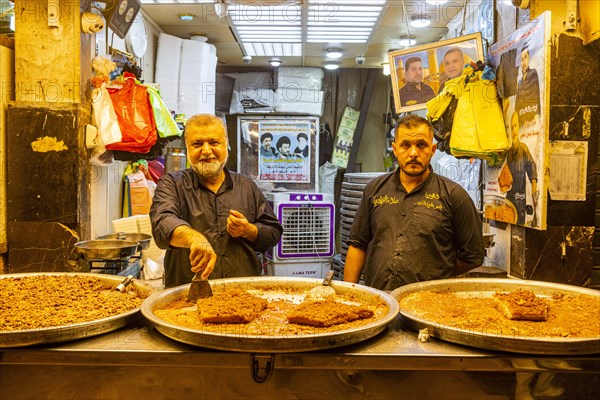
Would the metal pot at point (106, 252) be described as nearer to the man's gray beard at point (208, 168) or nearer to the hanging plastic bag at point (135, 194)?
the man's gray beard at point (208, 168)

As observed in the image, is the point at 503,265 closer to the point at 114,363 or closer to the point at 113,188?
the point at 114,363

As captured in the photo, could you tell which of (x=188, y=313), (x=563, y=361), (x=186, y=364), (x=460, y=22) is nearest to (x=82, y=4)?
(x=188, y=313)

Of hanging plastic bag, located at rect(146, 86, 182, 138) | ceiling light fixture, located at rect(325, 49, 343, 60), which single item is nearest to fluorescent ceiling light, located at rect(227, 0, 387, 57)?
ceiling light fixture, located at rect(325, 49, 343, 60)

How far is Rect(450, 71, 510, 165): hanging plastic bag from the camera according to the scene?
3.42 meters

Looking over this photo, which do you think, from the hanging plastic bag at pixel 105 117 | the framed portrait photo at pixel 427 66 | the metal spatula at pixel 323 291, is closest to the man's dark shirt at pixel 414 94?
the framed portrait photo at pixel 427 66

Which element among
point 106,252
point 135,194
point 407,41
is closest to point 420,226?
point 106,252

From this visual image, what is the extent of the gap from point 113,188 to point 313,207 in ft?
8.71

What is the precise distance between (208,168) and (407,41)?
462 centimetres

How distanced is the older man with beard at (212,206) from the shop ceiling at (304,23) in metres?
2.10

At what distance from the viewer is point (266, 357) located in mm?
1292

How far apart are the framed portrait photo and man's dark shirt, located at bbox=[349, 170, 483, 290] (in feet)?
4.73

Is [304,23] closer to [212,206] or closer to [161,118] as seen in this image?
[161,118]

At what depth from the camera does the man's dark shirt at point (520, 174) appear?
3148 millimetres

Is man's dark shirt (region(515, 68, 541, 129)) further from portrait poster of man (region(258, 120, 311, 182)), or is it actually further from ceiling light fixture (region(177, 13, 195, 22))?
portrait poster of man (region(258, 120, 311, 182))
